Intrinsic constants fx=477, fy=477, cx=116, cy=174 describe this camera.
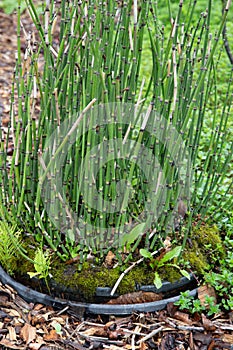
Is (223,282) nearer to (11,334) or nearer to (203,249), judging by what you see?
(203,249)

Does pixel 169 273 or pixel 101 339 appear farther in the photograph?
pixel 169 273

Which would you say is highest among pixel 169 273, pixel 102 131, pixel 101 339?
pixel 102 131

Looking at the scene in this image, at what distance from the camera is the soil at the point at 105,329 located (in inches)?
52.9

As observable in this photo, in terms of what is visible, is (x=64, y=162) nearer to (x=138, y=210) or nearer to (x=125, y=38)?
(x=138, y=210)

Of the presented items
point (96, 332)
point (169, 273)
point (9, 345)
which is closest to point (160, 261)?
point (169, 273)

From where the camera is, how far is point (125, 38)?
1.34 metres

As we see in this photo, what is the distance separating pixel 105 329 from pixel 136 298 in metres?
0.13

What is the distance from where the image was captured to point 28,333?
4.44ft

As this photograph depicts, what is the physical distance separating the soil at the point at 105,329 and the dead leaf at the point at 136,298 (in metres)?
0.04

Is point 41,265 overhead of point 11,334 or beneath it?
overhead

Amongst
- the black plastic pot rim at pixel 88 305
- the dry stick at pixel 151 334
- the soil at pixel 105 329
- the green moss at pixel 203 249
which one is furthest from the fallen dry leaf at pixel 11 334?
the green moss at pixel 203 249

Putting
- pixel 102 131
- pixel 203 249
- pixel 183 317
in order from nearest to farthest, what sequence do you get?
pixel 102 131 < pixel 183 317 < pixel 203 249

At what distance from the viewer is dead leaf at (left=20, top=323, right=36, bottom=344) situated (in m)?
1.34

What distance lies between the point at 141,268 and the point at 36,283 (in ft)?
1.06
